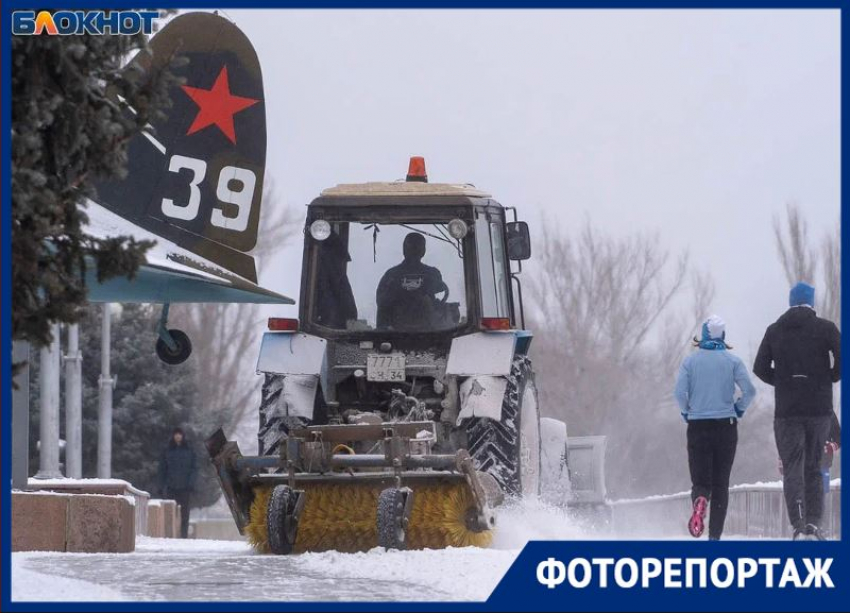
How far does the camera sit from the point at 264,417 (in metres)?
12.0

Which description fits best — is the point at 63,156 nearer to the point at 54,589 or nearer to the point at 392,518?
the point at 54,589

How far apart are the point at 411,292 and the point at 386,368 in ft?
2.21

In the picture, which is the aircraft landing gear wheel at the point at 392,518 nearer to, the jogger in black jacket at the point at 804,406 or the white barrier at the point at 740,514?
the jogger in black jacket at the point at 804,406

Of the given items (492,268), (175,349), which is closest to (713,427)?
(492,268)

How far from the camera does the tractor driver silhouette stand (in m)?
12.4

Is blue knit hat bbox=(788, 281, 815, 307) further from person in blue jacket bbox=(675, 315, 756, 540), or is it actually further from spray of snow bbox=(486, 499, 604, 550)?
spray of snow bbox=(486, 499, 604, 550)

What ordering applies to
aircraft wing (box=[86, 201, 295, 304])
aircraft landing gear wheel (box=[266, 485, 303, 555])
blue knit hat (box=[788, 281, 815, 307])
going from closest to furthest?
aircraft landing gear wheel (box=[266, 485, 303, 555]), blue knit hat (box=[788, 281, 815, 307]), aircraft wing (box=[86, 201, 295, 304])

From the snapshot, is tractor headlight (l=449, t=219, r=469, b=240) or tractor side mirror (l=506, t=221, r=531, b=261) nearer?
tractor headlight (l=449, t=219, r=469, b=240)

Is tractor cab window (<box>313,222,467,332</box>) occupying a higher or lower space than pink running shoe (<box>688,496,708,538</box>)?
higher

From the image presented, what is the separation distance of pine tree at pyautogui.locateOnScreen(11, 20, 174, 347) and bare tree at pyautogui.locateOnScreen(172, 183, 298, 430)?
151ft

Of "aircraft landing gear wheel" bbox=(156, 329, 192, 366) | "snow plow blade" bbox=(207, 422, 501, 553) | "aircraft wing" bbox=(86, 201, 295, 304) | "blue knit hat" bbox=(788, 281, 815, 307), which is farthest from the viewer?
"aircraft landing gear wheel" bbox=(156, 329, 192, 366)

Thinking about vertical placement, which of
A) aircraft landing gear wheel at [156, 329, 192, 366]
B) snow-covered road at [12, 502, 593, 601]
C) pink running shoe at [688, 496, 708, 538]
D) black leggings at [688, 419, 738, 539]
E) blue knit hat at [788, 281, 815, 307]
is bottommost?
snow-covered road at [12, 502, 593, 601]

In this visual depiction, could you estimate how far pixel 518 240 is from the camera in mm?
12828
